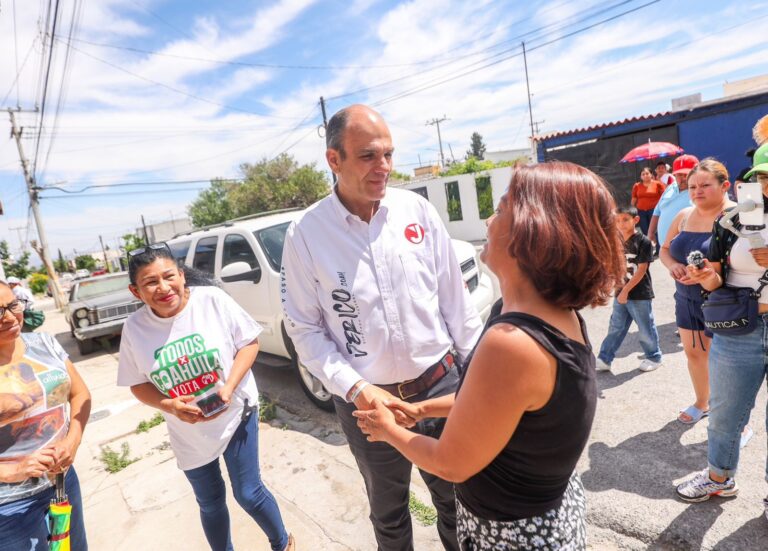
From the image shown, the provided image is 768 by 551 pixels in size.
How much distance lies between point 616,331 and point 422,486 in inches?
96.3

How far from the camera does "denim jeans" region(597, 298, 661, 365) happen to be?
390 cm

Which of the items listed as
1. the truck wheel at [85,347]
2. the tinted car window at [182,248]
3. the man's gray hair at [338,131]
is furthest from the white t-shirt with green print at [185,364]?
the truck wheel at [85,347]

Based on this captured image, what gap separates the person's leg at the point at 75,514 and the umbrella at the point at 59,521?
0.48 ft

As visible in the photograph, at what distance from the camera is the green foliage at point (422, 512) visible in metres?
2.57

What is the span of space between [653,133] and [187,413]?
14.1 m

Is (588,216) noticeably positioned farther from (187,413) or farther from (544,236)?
(187,413)

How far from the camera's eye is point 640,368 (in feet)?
13.3

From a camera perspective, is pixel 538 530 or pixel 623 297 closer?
pixel 538 530

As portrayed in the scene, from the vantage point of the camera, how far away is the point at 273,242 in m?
4.80

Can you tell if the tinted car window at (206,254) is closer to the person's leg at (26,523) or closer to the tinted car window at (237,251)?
the tinted car window at (237,251)

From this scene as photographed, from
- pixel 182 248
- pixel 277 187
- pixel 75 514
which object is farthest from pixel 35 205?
pixel 75 514

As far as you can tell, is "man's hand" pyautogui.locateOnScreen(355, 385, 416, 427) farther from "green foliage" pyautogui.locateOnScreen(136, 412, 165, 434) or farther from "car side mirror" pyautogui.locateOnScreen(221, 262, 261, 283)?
"green foliage" pyautogui.locateOnScreen(136, 412, 165, 434)

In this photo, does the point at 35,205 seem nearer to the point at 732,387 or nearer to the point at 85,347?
the point at 85,347

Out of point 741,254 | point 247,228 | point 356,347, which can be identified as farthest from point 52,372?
point 741,254
